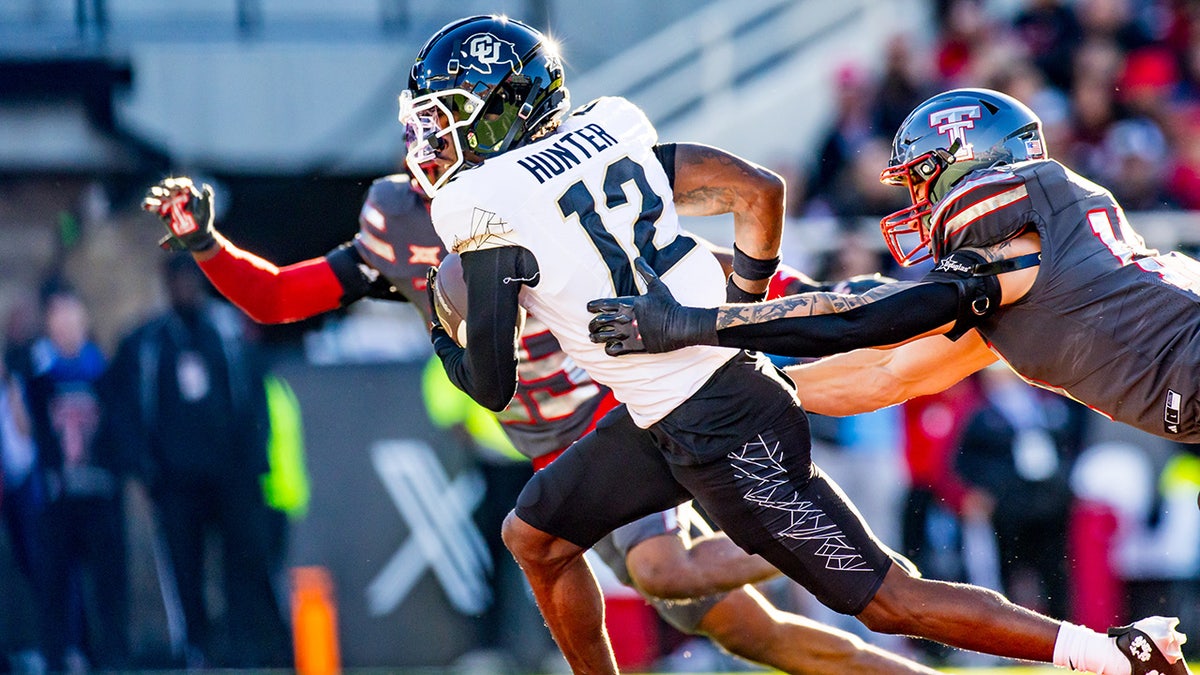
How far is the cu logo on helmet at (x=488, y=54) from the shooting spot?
13.6 feet

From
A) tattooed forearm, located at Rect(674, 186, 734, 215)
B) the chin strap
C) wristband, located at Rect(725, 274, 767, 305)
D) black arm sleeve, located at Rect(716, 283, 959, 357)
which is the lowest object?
wristband, located at Rect(725, 274, 767, 305)

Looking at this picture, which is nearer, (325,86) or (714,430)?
(714,430)

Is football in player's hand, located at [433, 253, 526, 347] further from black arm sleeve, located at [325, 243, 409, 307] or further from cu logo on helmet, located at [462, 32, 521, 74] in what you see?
black arm sleeve, located at [325, 243, 409, 307]

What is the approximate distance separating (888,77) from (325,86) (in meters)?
4.13

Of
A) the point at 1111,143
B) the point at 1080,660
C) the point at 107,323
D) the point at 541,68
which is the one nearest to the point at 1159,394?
the point at 1080,660

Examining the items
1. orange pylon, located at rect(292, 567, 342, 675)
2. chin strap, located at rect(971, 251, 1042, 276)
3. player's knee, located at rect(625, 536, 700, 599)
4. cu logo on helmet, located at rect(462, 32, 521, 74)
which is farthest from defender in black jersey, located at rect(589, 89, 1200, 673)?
orange pylon, located at rect(292, 567, 342, 675)

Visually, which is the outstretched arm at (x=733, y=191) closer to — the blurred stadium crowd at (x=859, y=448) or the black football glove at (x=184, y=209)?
the black football glove at (x=184, y=209)

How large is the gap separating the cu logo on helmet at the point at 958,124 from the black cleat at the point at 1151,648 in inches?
52.0

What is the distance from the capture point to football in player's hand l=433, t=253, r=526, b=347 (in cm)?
419

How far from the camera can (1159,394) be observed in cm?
398

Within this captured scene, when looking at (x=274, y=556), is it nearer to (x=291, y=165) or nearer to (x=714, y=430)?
(x=291, y=165)

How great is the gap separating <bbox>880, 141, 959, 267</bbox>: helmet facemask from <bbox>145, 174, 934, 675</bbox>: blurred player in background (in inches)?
20.0

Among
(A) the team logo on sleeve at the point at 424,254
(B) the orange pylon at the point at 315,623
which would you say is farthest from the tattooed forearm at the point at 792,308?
(B) the orange pylon at the point at 315,623

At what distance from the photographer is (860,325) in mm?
3893
